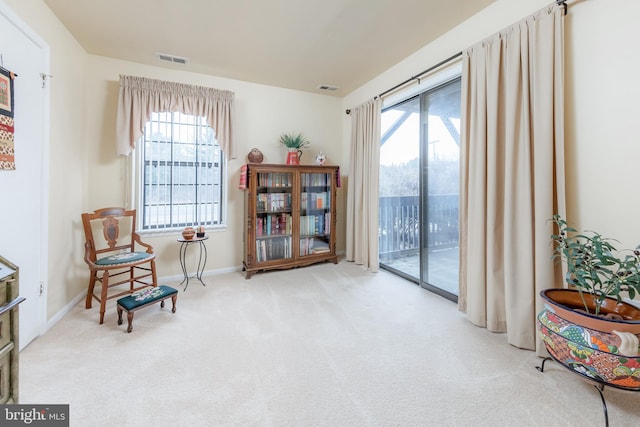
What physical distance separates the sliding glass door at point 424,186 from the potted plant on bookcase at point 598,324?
1.21 m

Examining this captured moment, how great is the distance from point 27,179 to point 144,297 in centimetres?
117

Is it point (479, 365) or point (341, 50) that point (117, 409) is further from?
point (341, 50)

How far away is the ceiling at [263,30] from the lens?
2197 millimetres

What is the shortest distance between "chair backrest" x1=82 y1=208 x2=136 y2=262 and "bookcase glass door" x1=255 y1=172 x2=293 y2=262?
4.50 feet

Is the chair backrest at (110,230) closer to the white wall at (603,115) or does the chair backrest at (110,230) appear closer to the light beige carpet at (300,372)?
the light beige carpet at (300,372)

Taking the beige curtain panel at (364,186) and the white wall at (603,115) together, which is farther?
the beige curtain panel at (364,186)

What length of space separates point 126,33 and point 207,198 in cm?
183

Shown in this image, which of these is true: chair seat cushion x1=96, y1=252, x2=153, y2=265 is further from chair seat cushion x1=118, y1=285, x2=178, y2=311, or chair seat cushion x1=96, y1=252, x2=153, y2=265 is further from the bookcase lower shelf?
the bookcase lower shelf

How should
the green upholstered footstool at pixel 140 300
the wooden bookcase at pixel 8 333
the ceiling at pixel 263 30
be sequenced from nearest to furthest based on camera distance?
1. the wooden bookcase at pixel 8 333
2. the green upholstered footstool at pixel 140 300
3. the ceiling at pixel 263 30

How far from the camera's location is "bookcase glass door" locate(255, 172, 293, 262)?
11.5ft

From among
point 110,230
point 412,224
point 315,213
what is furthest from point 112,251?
point 412,224

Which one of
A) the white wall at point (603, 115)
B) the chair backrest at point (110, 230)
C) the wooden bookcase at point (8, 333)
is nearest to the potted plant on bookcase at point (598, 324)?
the white wall at point (603, 115)

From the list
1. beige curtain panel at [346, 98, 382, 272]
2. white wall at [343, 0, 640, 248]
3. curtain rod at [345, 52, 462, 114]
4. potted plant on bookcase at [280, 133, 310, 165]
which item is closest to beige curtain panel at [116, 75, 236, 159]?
potted plant on bookcase at [280, 133, 310, 165]

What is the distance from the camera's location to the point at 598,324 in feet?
4.36
